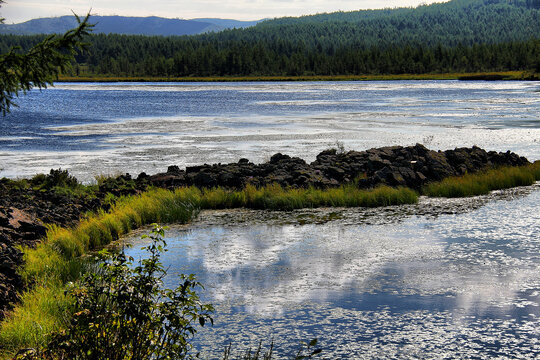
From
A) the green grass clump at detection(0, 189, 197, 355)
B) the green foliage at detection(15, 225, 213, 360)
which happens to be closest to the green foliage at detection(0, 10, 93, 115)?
the green grass clump at detection(0, 189, 197, 355)

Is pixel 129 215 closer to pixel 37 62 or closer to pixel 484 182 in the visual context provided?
pixel 37 62

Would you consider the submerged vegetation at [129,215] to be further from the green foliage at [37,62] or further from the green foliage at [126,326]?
the green foliage at [37,62]

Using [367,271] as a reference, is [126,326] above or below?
above

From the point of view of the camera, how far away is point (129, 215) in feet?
59.7

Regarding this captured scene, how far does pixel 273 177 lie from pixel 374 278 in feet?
38.3

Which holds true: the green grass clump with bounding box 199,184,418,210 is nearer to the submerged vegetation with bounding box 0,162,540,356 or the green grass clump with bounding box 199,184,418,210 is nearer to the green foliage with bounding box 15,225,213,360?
the submerged vegetation with bounding box 0,162,540,356

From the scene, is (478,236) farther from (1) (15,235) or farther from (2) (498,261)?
(1) (15,235)

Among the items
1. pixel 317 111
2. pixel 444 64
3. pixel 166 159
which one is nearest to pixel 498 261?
pixel 166 159

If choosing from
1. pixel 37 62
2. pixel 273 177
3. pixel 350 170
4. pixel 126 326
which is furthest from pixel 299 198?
pixel 126 326

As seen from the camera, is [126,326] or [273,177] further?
[273,177]

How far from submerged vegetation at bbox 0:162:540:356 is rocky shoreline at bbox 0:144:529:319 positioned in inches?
27.2

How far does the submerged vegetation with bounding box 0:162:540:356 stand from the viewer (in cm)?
905

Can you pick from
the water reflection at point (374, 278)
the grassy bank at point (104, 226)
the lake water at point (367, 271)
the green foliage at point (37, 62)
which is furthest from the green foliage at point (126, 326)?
the green foliage at point (37, 62)

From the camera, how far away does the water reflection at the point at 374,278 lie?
9.06 m
